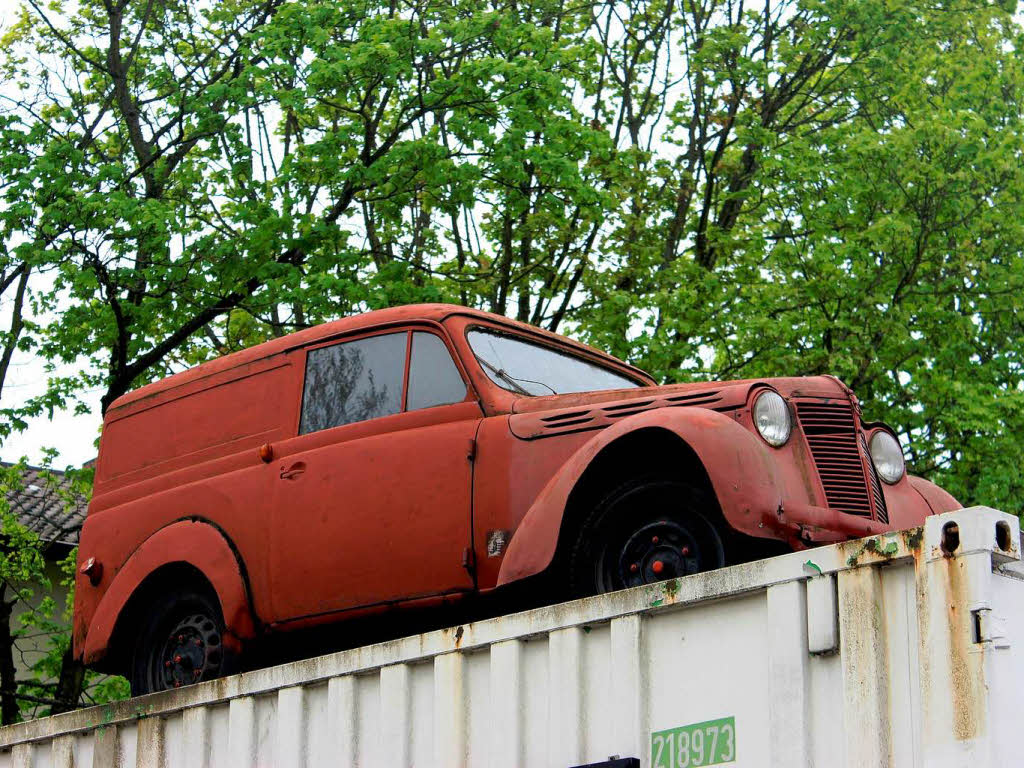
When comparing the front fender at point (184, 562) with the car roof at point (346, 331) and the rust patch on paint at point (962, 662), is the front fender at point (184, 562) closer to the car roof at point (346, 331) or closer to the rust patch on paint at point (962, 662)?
the car roof at point (346, 331)

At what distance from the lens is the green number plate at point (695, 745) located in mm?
4410

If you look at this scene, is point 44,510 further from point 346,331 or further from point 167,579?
point 346,331

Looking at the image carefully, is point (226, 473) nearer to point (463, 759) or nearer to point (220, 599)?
point (220, 599)

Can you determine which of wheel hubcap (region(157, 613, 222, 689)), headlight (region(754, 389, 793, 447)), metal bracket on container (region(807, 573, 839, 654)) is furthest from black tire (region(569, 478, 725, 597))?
wheel hubcap (region(157, 613, 222, 689))

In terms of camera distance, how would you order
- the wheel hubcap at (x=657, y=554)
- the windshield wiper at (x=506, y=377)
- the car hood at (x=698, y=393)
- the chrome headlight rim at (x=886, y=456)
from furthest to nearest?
the windshield wiper at (x=506, y=377)
the chrome headlight rim at (x=886, y=456)
the car hood at (x=698, y=393)
the wheel hubcap at (x=657, y=554)

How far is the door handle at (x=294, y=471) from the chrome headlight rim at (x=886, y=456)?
2.71 metres

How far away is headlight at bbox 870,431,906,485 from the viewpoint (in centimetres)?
642

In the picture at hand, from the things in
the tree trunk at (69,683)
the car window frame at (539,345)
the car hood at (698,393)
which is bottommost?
the car hood at (698,393)

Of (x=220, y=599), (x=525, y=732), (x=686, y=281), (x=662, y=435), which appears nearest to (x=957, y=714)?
(x=525, y=732)

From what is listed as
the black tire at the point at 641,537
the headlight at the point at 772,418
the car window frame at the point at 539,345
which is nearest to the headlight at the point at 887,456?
the headlight at the point at 772,418

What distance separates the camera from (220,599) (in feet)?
23.0

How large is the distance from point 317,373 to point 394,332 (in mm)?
486

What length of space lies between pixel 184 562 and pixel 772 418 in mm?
3181

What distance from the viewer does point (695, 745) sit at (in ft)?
14.8
